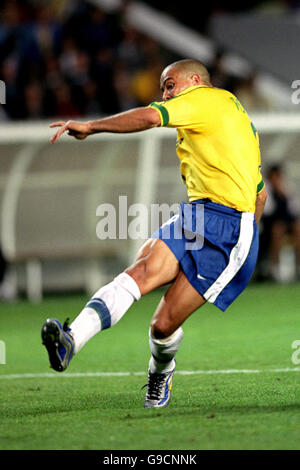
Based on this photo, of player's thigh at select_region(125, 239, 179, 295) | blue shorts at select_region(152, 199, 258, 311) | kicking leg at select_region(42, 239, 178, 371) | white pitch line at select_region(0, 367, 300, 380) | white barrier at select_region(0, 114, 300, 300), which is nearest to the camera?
kicking leg at select_region(42, 239, 178, 371)

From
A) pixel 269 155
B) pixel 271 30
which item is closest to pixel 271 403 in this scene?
pixel 269 155

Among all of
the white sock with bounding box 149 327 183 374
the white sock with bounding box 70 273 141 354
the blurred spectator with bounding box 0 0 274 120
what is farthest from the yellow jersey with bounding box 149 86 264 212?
the blurred spectator with bounding box 0 0 274 120

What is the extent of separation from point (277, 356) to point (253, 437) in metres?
3.13

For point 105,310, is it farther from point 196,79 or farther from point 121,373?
point 121,373

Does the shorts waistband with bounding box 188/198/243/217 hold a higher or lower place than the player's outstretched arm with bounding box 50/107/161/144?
lower

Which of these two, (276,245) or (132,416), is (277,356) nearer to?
(132,416)

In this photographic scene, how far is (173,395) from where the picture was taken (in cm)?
616

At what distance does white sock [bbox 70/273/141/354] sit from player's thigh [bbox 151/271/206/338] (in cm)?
28

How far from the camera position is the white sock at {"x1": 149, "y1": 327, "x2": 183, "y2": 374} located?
18.5 ft

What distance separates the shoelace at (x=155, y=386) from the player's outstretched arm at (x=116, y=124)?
64.6 inches

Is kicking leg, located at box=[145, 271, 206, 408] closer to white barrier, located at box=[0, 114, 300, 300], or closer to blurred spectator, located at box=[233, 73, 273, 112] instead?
white barrier, located at box=[0, 114, 300, 300]

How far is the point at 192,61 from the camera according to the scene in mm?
5711

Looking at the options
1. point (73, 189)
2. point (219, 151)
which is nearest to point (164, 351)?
point (219, 151)

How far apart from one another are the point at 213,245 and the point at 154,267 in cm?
38
